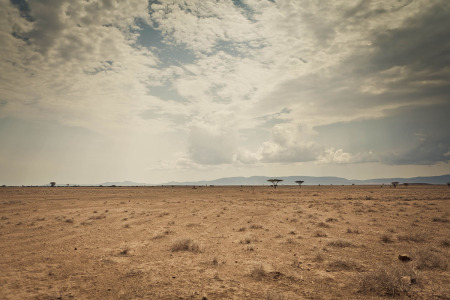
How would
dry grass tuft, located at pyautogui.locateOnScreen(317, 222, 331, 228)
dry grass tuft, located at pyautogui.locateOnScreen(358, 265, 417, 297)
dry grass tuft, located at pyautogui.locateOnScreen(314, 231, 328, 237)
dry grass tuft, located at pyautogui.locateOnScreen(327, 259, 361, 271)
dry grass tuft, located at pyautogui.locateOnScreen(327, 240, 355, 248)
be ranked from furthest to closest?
dry grass tuft, located at pyautogui.locateOnScreen(317, 222, 331, 228)
dry grass tuft, located at pyautogui.locateOnScreen(314, 231, 328, 237)
dry grass tuft, located at pyautogui.locateOnScreen(327, 240, 355, 248)
dry grass tuft, located at pyautogui.locateOnScreen(327, 259, 361, 271)
dry grass tuft, located at pyautogui.locateOnScreen(358, 265, 417, 297)

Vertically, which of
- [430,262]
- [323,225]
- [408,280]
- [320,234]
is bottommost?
[323,225]

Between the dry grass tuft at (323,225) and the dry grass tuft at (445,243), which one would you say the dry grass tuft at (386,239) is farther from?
the dry grass tuft at (323,225)

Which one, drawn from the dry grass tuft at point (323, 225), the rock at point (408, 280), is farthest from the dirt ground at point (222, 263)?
the dry grass tuft at point (323, 225)

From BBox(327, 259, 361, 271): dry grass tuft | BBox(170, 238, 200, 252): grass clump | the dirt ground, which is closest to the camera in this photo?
the dirt ground

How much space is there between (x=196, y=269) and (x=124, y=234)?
314 inches

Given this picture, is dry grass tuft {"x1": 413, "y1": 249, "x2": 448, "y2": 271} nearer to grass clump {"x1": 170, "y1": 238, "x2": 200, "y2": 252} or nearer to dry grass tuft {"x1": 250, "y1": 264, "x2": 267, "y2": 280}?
dry grass tuft {"x1": 250, "y1": 264, "x2": 267, "y2": 280}

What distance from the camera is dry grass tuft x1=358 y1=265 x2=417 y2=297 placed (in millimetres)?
6531

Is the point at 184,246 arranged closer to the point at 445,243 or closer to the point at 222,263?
the point at 222,263

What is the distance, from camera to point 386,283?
22.0 ft

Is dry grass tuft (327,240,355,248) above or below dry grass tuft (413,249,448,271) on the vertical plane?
below

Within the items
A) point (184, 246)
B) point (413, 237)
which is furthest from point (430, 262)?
point (184, 246)

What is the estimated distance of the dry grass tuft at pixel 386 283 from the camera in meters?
6.53

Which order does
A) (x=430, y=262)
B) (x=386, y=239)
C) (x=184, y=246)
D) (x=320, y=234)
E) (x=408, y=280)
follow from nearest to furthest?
(x=408, y=280)
(x=430, y=262)
(x=184, y=246)
(x=386, y=239)
(x=320, y=234)

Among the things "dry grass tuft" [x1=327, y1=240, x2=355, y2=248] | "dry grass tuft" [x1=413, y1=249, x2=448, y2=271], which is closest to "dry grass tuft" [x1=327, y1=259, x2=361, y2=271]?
"dry grass tuft" [x1=413, y1=249, x2=448, y2=271]
